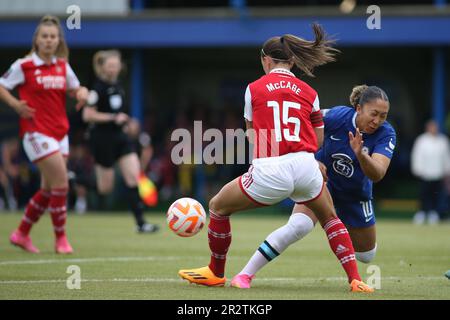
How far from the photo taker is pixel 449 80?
77.2 ft

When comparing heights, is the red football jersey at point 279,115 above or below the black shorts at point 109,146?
above

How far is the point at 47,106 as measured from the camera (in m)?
9.72

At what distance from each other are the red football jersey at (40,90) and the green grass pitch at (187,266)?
136cm

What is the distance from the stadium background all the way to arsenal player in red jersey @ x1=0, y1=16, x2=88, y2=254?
31.1ft

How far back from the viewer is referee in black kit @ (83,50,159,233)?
1280 centimetres

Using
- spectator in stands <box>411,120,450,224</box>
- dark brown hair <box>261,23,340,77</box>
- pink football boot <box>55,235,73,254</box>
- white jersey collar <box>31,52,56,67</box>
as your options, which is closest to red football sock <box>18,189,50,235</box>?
pink football boot <box>55,235,73,254</box>

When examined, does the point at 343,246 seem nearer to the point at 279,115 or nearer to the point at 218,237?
the point at 218,237

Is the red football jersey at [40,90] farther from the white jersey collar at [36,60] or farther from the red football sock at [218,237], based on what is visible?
the red football sock at [218,237]

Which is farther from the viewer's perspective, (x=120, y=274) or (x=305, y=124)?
(x=120, y=274)

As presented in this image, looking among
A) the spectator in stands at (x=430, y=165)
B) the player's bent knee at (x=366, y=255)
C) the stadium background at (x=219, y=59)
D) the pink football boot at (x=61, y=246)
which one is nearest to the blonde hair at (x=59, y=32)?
the pink football boot at (x=61, y=246)

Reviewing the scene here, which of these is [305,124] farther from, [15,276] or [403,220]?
[403,220]

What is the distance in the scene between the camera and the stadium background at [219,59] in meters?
18.7
